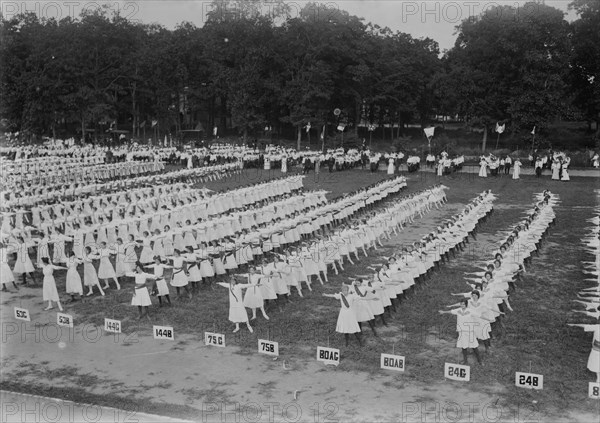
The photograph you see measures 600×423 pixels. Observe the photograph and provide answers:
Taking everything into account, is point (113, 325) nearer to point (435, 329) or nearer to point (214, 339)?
point (214, 339)

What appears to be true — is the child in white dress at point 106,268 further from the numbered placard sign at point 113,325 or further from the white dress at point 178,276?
the numbered placard sign at point 113,325

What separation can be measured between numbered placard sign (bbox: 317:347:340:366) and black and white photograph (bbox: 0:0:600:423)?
0.10 ft

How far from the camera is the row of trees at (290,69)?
4700 centimetres

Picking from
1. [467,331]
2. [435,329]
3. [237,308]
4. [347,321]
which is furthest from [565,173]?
[237,308]

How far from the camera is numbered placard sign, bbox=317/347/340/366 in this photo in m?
11.1

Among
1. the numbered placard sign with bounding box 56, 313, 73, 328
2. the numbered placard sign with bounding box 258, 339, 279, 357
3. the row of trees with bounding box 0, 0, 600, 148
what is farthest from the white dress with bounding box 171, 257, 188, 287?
the row of trees with bounding box 0, 0, 600, 148

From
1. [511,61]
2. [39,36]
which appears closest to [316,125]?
[511,61]

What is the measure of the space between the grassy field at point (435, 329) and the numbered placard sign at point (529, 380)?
128 millimetres

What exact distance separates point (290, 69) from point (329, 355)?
154 ft

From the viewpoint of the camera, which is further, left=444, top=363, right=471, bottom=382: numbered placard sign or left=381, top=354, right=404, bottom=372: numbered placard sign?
left=381, top=354, right=404, bottom=372: numbered placard sign

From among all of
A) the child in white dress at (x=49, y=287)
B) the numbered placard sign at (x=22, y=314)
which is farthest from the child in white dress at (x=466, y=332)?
the child in white dress at (x=49, y=287)

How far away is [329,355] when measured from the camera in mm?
11172

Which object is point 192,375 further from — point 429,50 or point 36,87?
point 429,50

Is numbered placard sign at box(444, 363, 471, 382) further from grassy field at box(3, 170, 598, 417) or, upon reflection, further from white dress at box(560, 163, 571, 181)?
white dress at box(560, 163, 571, 181)
